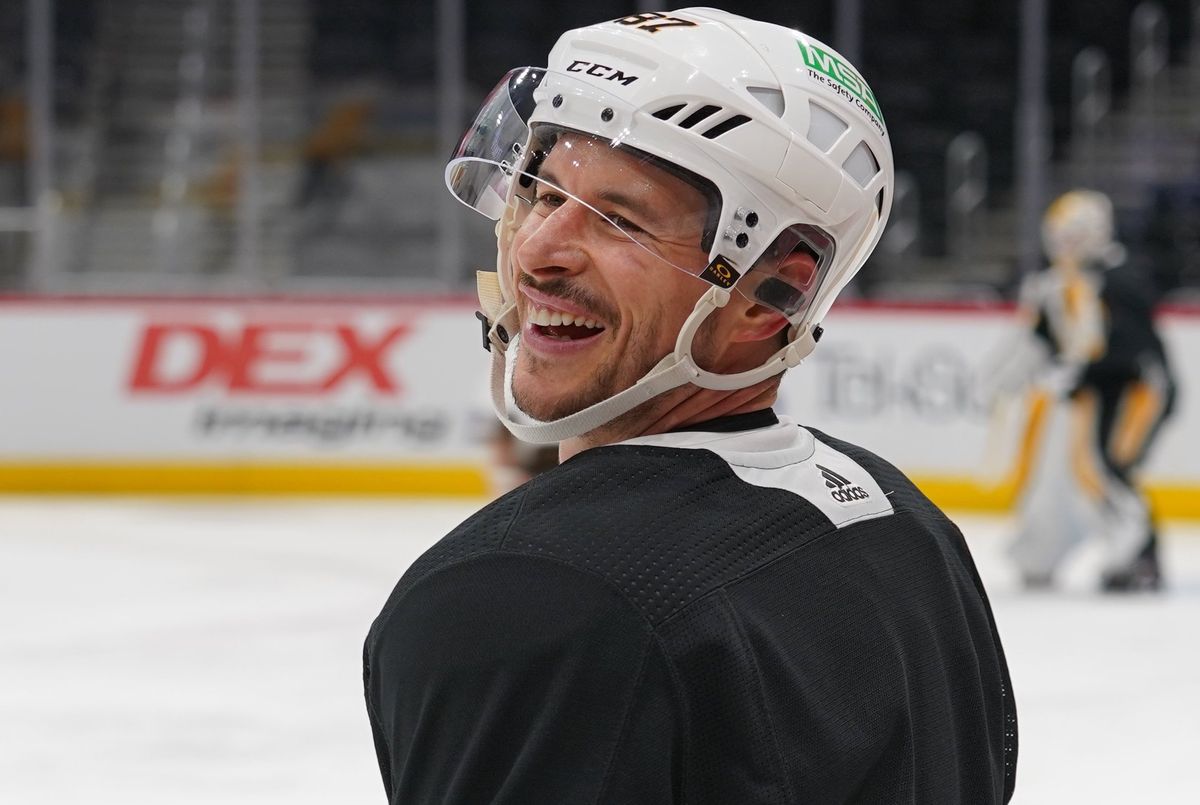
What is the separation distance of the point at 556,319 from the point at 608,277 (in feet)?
0.16

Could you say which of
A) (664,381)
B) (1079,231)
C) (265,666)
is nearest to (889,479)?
(664,381)

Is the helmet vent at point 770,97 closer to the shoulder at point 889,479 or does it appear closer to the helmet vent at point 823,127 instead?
the helmet vent at point 823,127

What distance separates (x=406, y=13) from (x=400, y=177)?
1114 millimetres

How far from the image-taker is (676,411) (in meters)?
1.13

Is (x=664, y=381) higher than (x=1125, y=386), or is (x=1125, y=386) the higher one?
(x=664, y=381)

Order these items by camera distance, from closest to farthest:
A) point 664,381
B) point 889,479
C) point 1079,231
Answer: point 664,381, point 889,479, point 1079,231

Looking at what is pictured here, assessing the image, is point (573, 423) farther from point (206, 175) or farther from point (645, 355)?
point (206, 175)

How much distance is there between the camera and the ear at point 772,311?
1.16 metres

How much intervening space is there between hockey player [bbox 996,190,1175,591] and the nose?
19.1 feet

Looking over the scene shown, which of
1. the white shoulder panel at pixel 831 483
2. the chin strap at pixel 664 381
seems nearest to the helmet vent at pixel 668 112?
the chin strap at pixel 664 381

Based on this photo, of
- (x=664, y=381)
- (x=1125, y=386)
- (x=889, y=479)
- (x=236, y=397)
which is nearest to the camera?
(x=664, y=381)

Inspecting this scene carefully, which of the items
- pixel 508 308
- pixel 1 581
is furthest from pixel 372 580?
pixel 508 308

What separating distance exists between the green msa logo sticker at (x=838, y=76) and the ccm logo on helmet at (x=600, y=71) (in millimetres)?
122

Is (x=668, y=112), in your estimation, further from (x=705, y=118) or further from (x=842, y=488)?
(x=842, y=488)
